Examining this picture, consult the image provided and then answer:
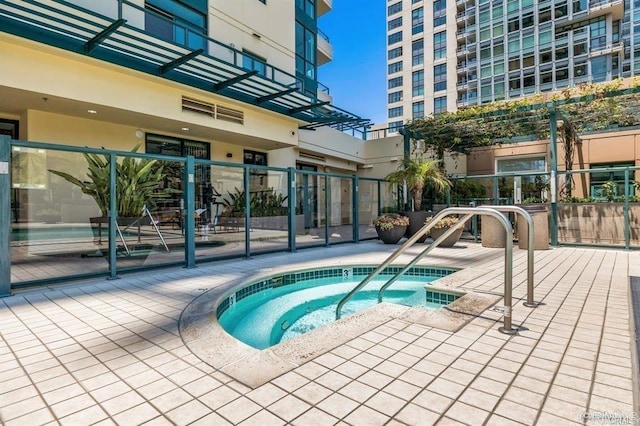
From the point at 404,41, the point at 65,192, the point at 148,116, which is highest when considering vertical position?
the point at 404,41

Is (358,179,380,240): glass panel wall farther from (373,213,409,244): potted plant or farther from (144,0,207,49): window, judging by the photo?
(144,0,207,49): window

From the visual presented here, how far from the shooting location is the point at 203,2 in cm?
945

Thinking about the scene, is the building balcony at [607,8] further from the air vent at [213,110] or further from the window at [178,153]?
the window at [178,153]

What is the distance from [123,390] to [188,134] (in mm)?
8903

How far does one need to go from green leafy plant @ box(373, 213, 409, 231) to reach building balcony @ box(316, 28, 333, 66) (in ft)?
32.0

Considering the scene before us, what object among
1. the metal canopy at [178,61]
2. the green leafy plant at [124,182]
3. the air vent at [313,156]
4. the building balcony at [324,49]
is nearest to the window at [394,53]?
the building balcony at [324,49]

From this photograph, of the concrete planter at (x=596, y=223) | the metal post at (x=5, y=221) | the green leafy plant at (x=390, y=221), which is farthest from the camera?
the green leafy plant at (x=390, y=221)

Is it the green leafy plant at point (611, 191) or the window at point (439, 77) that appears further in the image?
the window at point (439, 77)

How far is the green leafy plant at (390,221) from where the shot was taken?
8.82 metres

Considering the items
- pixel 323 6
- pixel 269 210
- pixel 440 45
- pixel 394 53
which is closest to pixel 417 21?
pixel 394 53

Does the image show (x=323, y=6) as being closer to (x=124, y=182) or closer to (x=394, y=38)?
(x=124, y=182)

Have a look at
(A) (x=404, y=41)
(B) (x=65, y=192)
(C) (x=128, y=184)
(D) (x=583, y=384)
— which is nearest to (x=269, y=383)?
(D) (x=583, y=384)

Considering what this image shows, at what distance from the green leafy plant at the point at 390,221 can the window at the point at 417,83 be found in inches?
1408

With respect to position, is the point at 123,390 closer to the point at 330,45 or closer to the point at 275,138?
the point at 275,138
